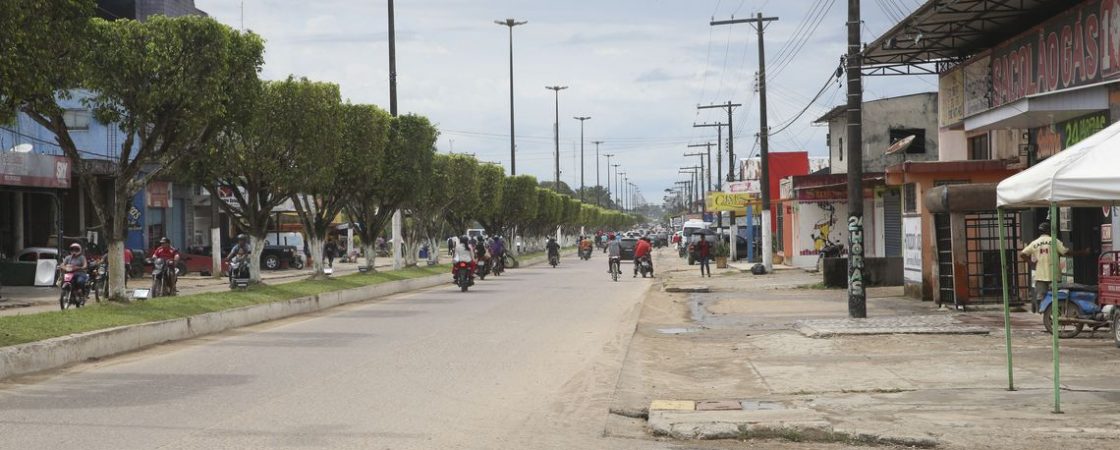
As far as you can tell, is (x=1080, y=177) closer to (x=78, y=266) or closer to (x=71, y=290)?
(x=71, y=290)

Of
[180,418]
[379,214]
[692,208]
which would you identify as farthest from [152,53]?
[692,208]

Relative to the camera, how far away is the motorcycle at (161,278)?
28359 mm

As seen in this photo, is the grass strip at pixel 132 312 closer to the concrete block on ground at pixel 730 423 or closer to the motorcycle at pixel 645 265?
the concrete block on ground at pixel 730 423

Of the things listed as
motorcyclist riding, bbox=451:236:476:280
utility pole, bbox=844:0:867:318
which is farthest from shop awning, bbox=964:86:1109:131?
motorcyclist riding, bbox=451:236:476:280

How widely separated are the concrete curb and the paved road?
0.37 m

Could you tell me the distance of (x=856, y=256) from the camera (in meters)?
20.4

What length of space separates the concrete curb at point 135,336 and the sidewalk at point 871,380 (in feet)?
22.0

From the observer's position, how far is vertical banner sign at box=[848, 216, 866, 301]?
20.3m

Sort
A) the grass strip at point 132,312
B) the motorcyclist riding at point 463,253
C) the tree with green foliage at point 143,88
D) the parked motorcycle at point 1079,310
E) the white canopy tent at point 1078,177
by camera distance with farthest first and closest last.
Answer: the motorcyclist riding at point 463,253 → the tree with green foliage at point 143,88 → the parked motorcycle at point 1079,310 → the grass strip at point 132,312 → the white canopy tent at point 1078,177

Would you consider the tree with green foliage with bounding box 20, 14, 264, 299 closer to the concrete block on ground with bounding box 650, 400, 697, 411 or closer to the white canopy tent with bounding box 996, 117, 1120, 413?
the concrete block on ground with bounding box 650, 400, 697, 411

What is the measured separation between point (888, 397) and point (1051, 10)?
13.2 meters

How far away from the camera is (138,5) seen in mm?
56281

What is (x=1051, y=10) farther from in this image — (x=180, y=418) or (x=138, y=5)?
(x=138, y=5)

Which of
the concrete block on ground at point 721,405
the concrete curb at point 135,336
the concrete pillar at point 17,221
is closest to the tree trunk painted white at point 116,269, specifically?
the concrete curb at point 135,336
